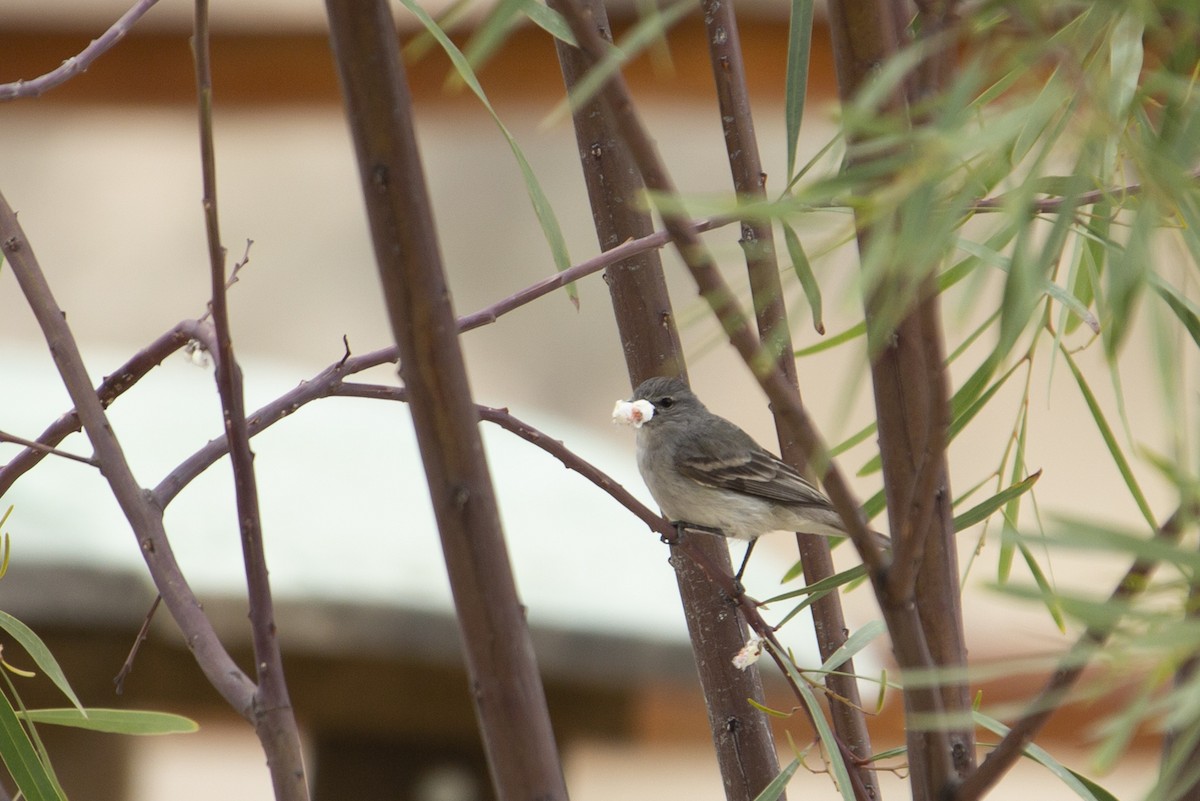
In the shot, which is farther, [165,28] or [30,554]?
[165,28]

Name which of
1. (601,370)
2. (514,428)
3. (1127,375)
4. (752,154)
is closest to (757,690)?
(514,428)

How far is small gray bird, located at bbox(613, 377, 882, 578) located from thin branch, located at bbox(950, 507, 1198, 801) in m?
1.51

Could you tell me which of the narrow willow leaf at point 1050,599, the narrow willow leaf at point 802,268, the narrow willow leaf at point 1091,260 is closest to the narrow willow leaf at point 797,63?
the narrow willow leaf at point 802,268

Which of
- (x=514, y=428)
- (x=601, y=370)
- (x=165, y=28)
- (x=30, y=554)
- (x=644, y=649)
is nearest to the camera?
(x=514, y=428)

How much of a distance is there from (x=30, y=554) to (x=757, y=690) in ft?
4.71

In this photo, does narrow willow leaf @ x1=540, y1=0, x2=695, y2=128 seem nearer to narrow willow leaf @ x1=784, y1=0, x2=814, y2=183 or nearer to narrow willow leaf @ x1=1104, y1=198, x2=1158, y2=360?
narrow willow leaf @ x1=1104, y1=198, x2=1158, y2=360

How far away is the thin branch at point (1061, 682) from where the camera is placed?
0.54m

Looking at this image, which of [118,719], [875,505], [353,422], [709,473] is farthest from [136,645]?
[353,422]

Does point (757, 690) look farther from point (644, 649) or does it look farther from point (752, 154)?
point (644, 649)

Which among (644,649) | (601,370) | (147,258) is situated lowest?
(644,649)

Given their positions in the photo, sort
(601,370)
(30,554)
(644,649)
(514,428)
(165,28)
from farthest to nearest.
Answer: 1. (601,370)
2. (165,28)
3. (644,649)
4. (30,554)
5. (514,428)

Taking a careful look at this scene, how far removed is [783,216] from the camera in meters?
0.52

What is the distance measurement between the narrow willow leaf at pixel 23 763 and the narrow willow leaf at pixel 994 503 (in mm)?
642

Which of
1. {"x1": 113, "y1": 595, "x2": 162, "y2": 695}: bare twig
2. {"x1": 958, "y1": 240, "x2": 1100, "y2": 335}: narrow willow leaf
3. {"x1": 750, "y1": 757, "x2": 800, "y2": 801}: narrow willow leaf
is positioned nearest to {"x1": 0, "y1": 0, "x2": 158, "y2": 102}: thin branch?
{"x1": 113, "y1": 595, "x2": 162, "y2": 695}: bare twig
